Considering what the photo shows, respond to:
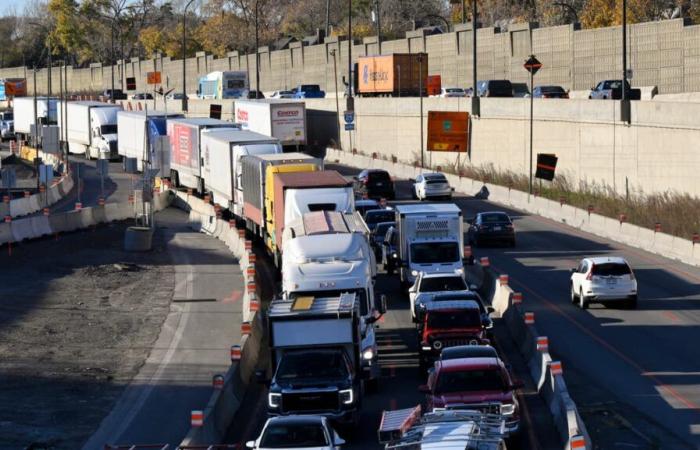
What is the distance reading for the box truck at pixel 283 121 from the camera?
8338 cm

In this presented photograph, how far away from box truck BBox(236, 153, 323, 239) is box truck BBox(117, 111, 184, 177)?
17.3m

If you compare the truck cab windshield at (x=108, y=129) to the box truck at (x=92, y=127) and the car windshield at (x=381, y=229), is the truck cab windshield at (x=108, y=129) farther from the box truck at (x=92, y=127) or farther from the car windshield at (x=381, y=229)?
the car windshield at (x=381, y=229)

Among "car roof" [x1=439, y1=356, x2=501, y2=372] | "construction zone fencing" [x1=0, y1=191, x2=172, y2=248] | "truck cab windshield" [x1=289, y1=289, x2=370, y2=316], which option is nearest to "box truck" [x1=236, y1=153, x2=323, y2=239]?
"construction zone fencing" [x1=0, y1=191, x2=172, y2=248]

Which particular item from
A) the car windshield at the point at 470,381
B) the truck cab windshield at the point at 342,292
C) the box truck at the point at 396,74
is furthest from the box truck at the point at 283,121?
the car windshield at the point at 470,381

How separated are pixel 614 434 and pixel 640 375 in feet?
19.3

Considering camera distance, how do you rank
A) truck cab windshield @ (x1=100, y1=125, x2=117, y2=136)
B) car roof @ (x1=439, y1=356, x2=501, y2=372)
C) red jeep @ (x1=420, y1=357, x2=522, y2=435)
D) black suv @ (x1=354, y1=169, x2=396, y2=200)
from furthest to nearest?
truck cab windshield @ (x1=100, y1=125, x2=117, y2=136), black suv @ (x1=354, y1=169, x2=396, y2=200), car roof @ (x1=439, y1=356, x2=501, y2=372), red jeep @ (x1=420, y1=357, x2=522, y2=435)

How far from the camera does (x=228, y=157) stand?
5625cm

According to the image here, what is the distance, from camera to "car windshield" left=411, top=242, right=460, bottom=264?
40969mm

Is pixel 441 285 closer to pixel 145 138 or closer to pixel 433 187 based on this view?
pixel 433 187

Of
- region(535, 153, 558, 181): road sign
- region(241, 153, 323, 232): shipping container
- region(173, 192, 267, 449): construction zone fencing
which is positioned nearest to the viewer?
region(173, 192, 267, 449): construction zone fencing

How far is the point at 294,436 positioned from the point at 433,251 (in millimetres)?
21259

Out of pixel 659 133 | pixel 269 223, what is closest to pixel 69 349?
pixel 269 223

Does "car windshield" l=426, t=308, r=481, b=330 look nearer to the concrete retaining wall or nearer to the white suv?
the white suv

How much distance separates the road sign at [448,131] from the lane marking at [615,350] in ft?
126
